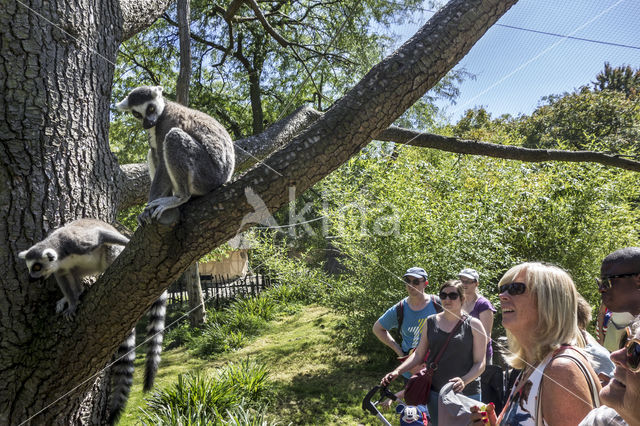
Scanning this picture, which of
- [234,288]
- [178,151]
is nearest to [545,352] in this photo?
[178,151]

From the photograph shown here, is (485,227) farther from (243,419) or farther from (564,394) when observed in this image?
(564,394)

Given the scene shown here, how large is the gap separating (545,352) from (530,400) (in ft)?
0.65

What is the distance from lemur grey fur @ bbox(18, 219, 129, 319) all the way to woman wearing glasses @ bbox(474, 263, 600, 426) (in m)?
2.19

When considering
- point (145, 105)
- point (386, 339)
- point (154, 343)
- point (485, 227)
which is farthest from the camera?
point (485, 227)

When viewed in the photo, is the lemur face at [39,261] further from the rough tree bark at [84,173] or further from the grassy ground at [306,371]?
the grassy ground at [306,371]

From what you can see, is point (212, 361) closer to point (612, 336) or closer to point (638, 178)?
point (612, 336)

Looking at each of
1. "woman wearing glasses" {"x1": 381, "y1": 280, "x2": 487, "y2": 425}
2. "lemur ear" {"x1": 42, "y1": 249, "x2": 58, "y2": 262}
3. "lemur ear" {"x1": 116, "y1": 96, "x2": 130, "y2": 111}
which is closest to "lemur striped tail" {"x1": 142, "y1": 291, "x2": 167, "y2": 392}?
"lemur ear" {"x1": 42, "y1": 249, "x2": 58, "y2": 262}

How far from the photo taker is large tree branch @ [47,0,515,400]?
1745mm

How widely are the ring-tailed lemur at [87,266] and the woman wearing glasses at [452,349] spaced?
1722 mm

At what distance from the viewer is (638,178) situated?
6293 mm

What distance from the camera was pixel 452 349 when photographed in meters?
2.80

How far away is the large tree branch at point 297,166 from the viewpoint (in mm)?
1745

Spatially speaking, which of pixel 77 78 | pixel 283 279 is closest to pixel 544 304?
pixel 77 78

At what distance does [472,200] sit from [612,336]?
14.9 feet
